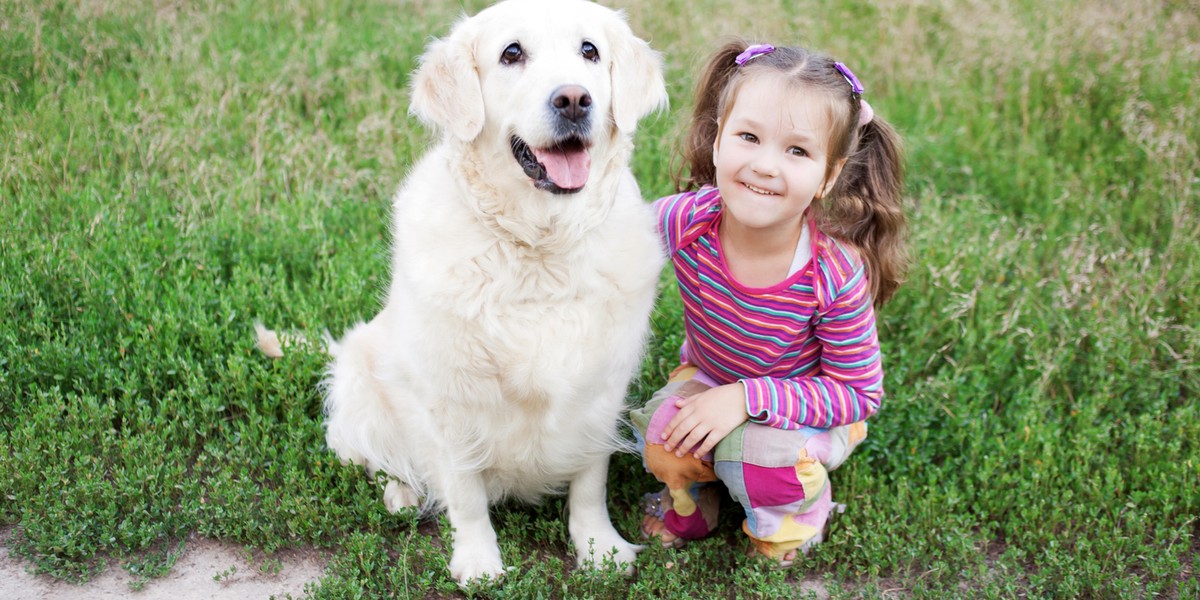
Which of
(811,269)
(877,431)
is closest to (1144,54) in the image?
(877,431)

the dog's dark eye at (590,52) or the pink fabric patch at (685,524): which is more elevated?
the dog's dark eye at (590,52)

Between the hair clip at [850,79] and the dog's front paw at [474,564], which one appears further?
the dog's front paw at [474,564]

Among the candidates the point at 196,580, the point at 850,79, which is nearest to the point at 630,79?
the point at 850,79

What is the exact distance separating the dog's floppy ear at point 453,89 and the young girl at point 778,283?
2.06 ft

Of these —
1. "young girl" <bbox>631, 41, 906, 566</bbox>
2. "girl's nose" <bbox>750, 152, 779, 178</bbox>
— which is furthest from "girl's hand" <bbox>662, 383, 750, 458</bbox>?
"girl's nose" <bbox>750, 152, 779, 178</bbox>

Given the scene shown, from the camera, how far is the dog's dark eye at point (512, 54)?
2379 mm

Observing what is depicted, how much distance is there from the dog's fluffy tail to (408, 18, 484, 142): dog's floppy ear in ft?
3.50

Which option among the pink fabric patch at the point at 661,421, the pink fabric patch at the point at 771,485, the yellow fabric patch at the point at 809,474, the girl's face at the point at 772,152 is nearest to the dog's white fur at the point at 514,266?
the pink fabric patch at the point at 661,421

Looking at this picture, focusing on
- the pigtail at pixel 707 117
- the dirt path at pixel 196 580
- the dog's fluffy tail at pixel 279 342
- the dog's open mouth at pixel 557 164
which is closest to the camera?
the dog's open mouth at pixel 557 164

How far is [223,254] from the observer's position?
369 centimetres

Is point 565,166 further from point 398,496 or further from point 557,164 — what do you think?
point 398,496

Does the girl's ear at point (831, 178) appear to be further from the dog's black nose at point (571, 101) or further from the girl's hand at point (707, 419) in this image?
the dog's black nose at point (571, 101)

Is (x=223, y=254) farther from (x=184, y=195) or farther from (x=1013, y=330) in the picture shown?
(x=1013, y=330)

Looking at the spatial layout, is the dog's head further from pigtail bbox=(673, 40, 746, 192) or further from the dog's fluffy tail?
the dog's fluffy tail
